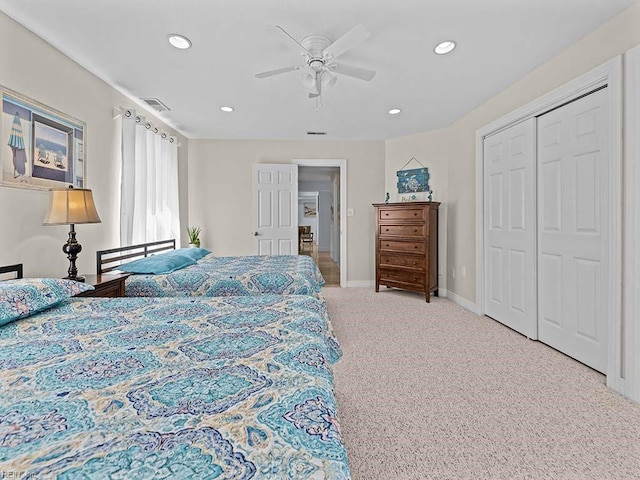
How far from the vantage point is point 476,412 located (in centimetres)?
185

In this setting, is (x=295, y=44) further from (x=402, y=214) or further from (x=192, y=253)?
(x=402, y=214)

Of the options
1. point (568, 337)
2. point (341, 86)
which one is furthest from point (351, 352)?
point (341, 86)

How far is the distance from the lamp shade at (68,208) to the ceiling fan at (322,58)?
1.58m

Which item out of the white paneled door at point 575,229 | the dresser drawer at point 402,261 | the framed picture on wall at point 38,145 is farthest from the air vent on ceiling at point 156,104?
the white paneled door at point 575,229

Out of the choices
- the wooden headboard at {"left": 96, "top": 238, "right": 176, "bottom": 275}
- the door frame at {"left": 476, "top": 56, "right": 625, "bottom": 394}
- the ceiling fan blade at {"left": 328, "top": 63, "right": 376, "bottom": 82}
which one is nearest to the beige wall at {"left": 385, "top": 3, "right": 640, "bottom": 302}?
the door frame at {"left": 476, "top": 56, "right": 625, "bottom": 394}

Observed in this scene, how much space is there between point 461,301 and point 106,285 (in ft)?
13.0

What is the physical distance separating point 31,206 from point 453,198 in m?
4.52

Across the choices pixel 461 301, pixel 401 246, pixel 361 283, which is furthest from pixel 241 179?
pixel 461 301

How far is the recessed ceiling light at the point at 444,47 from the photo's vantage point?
2.44m

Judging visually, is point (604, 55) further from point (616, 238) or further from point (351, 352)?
point (351, 352)

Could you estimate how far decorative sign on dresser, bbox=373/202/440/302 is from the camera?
441 centimetres

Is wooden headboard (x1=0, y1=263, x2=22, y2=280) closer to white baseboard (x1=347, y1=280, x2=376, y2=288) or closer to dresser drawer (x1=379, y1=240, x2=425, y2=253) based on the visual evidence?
dresser drawer (x1=379, y1=240, x2=425, y2=253)

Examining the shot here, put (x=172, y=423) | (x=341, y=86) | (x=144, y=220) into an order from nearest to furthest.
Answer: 1. (x=172, y=423)
2. (x=341, y=86)
3. (x=144, y=220)

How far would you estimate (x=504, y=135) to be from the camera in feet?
11.0
